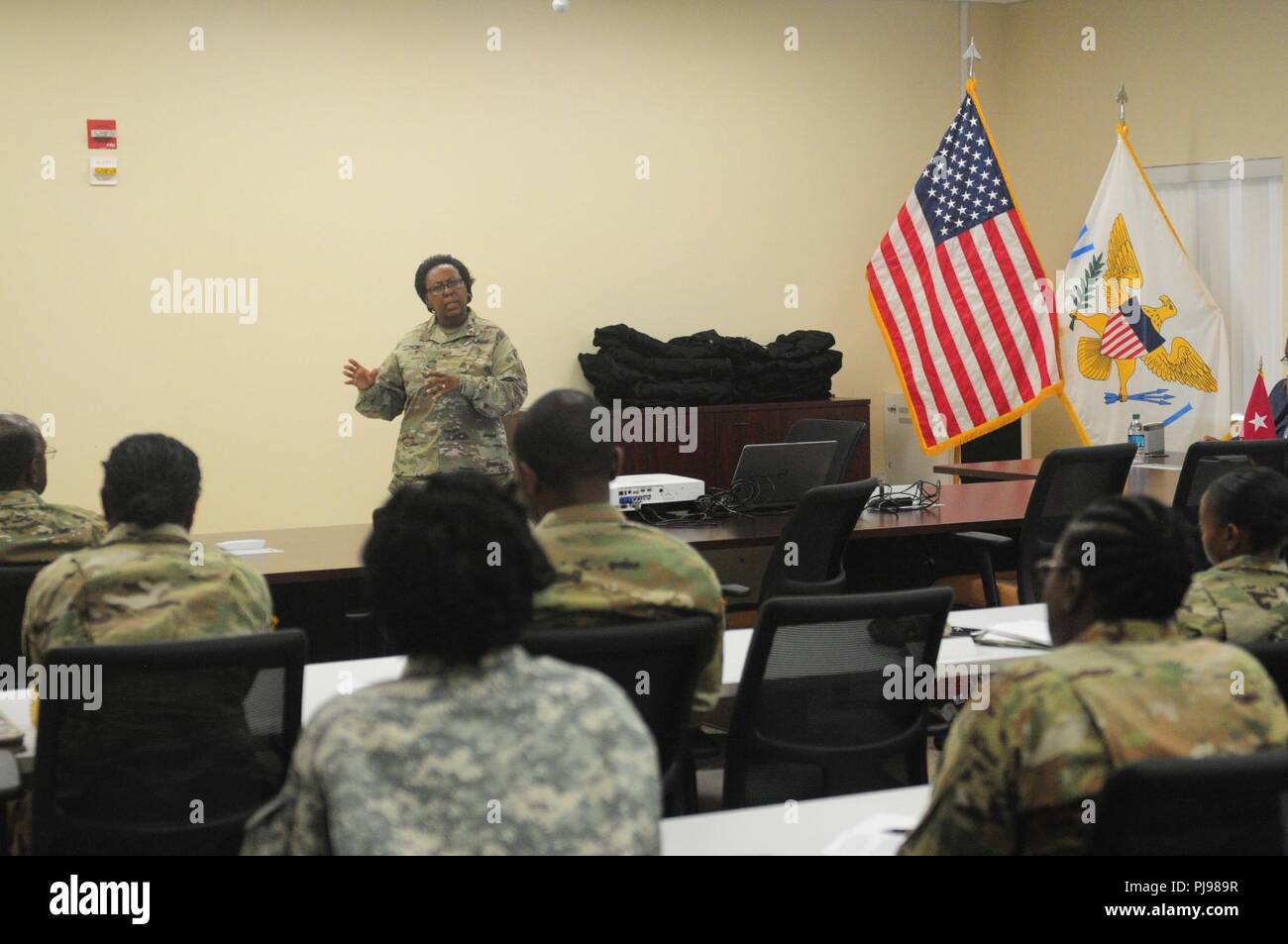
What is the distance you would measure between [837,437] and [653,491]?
1.02 meters

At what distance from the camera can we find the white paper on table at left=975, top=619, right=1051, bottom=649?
10.3ft

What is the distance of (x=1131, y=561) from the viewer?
5.65 ft

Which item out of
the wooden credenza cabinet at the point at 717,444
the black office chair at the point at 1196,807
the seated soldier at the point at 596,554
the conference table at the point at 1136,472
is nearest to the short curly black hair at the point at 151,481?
the seated soldier at the point at 596,554

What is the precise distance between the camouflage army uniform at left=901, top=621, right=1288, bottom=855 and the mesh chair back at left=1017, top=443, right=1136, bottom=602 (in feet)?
11.3

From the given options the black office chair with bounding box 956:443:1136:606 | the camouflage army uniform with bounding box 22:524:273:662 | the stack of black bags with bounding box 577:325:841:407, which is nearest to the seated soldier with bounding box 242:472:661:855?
the camouflage army uniform with bounding box 22:524:273:662

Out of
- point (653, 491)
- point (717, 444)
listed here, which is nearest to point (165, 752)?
point (653, 491)

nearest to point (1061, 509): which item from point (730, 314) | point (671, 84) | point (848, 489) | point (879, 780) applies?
point (848, 489)

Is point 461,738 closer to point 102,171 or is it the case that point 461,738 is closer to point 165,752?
point 165,752

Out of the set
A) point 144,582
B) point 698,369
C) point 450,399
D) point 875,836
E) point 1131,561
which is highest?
point 698,369

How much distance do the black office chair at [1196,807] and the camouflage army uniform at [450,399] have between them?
3931 mm

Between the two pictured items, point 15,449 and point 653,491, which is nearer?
point 15,449

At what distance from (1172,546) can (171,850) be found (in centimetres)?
158

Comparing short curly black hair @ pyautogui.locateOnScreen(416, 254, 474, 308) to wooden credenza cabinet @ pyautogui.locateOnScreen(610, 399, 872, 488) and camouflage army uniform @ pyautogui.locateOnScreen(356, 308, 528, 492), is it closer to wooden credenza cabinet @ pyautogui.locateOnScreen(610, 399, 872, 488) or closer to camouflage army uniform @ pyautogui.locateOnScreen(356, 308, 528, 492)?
camouflage army uniform @ pyautogui.locateOnScreen(356, 308, 528, 492)
